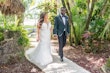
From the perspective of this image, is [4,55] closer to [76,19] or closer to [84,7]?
[76,19]

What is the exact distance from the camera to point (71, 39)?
13703mm

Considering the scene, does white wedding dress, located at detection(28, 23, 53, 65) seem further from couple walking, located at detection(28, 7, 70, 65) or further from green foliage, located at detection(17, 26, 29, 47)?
green foliage, located at detection(17, 26, 29, 47)

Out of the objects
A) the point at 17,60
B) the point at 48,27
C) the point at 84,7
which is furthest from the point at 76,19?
the point at 17,60

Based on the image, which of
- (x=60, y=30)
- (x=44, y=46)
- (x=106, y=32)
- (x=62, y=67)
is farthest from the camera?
(x=106, y=32)

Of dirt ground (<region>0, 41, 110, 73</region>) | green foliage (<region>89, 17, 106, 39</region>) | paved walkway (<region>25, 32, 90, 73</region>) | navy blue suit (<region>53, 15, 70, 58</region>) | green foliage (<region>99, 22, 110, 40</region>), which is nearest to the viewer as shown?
paved walkway (<region>25, 32, 90, 73</region>)

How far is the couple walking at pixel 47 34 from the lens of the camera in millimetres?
9766

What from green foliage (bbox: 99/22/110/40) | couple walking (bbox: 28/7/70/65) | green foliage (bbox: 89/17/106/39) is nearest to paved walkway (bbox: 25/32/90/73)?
couple walking (bbox: 28/7/70/65)

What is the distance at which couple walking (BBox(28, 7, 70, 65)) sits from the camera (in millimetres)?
9766

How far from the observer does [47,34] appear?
1002 cm

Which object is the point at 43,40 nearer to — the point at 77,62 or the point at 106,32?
the point at 77,62

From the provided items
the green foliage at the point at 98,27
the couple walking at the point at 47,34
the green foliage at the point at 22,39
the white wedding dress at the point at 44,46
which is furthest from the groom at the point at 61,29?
the green foliage at the point at 98,27

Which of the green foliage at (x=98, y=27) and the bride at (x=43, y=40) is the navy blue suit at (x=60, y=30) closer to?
the bride at (x=43, y=40)

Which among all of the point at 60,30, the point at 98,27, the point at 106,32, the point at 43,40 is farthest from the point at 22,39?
the point at 106,32

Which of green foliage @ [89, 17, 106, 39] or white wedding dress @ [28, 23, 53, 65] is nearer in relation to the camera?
white wedding dress @ [28, 23, 53, 65]
